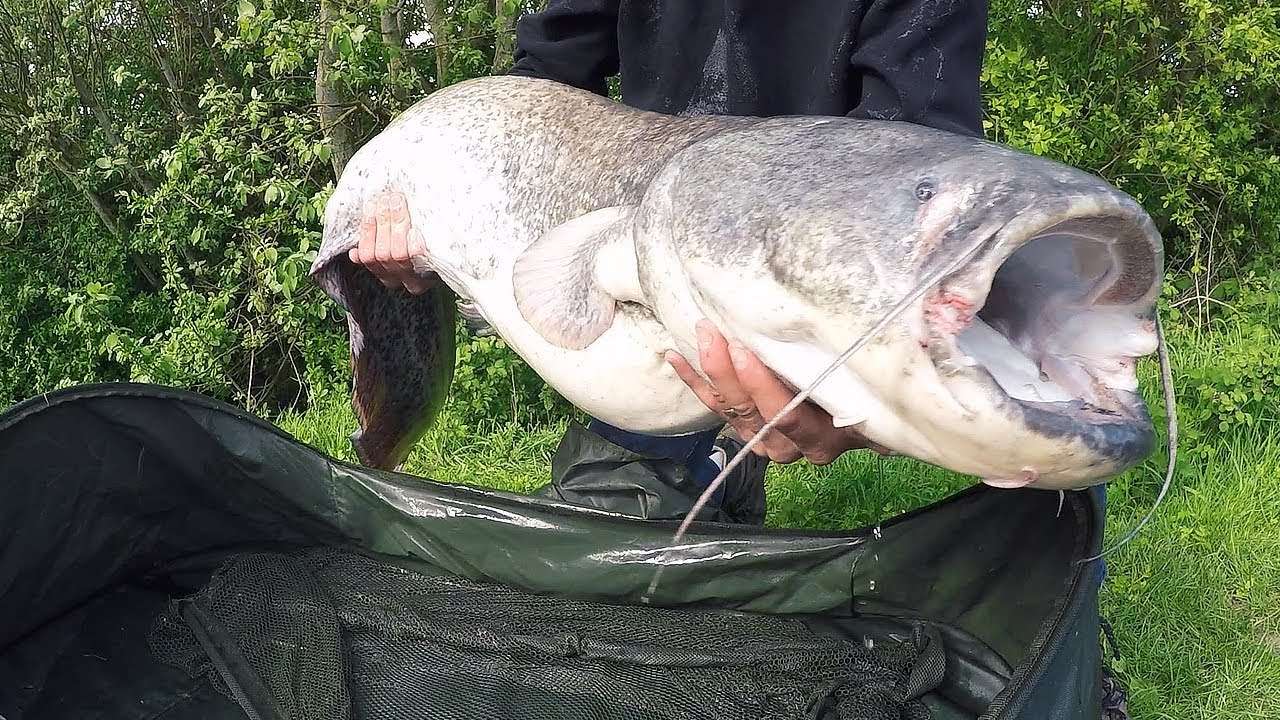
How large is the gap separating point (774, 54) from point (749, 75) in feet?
0.22

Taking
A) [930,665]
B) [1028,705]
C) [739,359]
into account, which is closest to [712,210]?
[739,359]

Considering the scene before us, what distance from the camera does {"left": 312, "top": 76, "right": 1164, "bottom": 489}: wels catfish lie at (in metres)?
1.00

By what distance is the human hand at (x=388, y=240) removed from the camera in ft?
6.54

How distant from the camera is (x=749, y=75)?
2092 mm

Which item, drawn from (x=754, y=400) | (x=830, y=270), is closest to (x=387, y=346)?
(x=754, y=400)

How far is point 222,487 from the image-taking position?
2598mm

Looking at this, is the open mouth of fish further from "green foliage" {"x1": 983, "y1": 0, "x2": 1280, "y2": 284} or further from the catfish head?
"green foliage" {"x1": 983, "y1": 0, "x2": 1280, "y2": 284}

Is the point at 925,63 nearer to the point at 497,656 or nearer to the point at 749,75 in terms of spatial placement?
the point at 749,75

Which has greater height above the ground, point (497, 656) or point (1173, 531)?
point (497, 656)

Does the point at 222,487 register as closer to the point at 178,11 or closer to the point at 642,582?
the point at 642,582

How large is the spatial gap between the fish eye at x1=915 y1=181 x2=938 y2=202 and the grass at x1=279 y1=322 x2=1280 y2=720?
1.51m

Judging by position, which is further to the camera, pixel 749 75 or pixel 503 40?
pixel 503 40

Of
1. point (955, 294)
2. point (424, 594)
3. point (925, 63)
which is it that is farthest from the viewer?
point (424, 594)

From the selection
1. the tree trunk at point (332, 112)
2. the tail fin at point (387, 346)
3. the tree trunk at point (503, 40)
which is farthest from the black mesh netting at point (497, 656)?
the tree trunk at point (503, 40)
